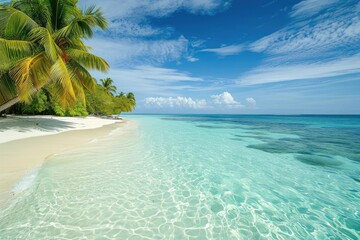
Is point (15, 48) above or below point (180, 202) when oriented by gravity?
above

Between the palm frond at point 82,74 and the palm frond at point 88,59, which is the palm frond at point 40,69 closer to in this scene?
the palm frond at point 88,59

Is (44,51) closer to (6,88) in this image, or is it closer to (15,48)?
(15,48)

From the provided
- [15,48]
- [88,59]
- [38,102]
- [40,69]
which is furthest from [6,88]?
[38,102]

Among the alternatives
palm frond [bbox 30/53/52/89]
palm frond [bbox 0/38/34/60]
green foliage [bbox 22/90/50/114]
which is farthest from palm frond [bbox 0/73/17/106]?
green foliage [bbox 22/90/50/114]

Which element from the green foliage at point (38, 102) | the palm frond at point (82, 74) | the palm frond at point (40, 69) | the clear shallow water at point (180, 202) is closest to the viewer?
the clear shallow water at point (180, 202)

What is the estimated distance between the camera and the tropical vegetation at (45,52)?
29.8ft

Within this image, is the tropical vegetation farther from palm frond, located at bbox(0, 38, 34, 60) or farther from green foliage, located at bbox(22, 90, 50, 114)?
green foliage, located at bbox(22, 90, 50, 114)

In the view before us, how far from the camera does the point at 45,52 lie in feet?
31.8

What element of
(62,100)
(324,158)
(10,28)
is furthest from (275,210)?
(10,28)

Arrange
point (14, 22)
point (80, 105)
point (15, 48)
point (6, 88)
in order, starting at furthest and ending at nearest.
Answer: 1. point (80, 105)
2. point (6, 88)
3. point (14, 22)
4. point (15, 48)

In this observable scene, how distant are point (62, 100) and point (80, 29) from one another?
4161 mm

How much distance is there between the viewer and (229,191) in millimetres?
5539

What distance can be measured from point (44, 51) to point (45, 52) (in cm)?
41

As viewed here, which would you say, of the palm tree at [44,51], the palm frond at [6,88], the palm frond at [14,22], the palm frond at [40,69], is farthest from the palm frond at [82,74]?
the palm frond at [6,88]
